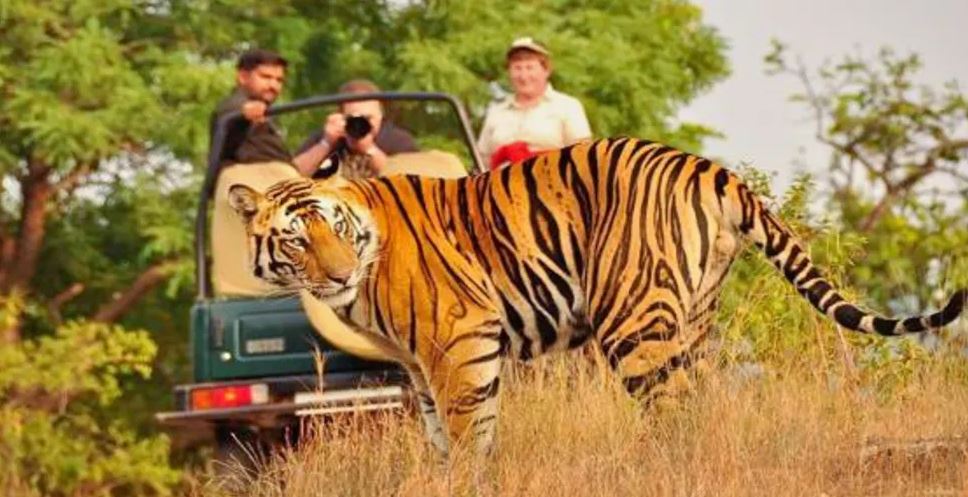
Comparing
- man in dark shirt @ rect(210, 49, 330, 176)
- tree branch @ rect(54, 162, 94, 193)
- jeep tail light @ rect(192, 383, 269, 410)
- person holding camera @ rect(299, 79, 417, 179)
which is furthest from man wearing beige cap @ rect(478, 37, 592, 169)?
tree branch @ rect(54, 162, 94, 193)

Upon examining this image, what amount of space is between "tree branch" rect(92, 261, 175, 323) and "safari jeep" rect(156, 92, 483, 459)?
12.6 meters

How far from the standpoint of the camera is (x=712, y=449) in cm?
960

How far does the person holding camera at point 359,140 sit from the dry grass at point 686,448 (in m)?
2.45

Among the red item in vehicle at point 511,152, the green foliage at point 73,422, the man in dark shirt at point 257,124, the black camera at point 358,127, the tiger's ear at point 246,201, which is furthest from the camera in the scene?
the green foliage at point 73,422

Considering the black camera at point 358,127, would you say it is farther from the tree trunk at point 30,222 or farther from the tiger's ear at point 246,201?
the tree trunk at point 30,222

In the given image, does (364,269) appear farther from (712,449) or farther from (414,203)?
(712,449)

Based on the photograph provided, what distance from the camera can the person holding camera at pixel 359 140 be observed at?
13.1 meters

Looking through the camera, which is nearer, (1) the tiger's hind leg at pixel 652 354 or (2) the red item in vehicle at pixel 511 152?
(1) the tiger's hind leg at pixel 652 354

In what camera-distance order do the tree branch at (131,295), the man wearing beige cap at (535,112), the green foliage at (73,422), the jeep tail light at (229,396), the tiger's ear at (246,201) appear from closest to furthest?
the tiger's ear at (246,201), the man wearing beige cap at (535,112), the jeep tail light at (229,396), the green foliage at (73,422), the tree branch at (131,295)

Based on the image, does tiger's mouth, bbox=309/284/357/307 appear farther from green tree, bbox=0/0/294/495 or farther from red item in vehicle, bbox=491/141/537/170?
green tree, bbox=0/0/294/495

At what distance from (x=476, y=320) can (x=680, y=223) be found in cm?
76

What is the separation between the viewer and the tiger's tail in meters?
9.77

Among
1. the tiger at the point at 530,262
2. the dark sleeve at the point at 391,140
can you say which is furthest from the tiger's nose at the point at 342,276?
the dark sleeve at the point at 391,140

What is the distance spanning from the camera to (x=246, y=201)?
34.4ft
